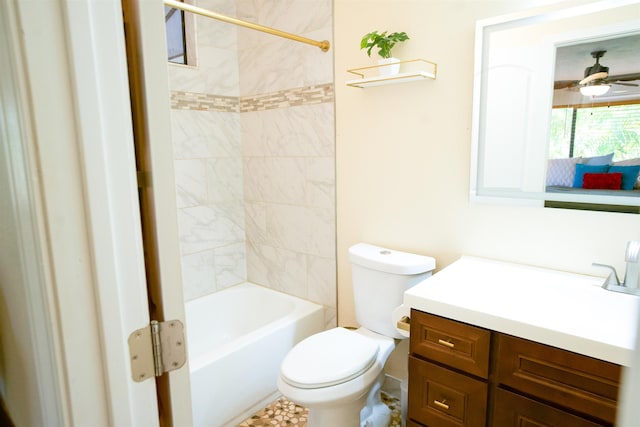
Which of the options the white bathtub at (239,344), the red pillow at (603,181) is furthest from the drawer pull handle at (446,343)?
the white bathtub at (239,344)

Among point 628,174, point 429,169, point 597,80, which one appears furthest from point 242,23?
point 628,174

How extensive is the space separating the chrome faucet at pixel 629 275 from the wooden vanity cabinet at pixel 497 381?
0.45 metres

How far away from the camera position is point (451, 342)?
1355 millimetres

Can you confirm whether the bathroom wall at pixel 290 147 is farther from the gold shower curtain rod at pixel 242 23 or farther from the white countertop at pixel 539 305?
the white countertop at pixel 539 305

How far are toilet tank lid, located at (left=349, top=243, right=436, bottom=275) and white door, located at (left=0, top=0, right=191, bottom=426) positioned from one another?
1264 mm

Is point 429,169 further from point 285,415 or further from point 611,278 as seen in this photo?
Answer: point 285,415

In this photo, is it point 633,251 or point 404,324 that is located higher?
point 633,251

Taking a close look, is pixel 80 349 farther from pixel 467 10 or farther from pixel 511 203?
pixel 467 10

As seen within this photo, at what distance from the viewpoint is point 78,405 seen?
0.62 m


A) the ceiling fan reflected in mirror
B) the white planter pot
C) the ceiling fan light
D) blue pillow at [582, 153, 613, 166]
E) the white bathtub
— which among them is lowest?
the white bathtub

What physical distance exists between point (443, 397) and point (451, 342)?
0.73ft

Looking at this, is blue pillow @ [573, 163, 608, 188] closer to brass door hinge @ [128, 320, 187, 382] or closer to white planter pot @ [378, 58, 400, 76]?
white planter pot @ [378, 58, 400, 76]

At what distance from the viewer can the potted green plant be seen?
186 cm

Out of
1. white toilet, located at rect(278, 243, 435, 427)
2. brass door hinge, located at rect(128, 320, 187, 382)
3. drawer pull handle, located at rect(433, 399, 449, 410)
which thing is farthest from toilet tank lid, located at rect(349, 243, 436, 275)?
brass door hinge, located at rect(128, 320, 187, 382)
